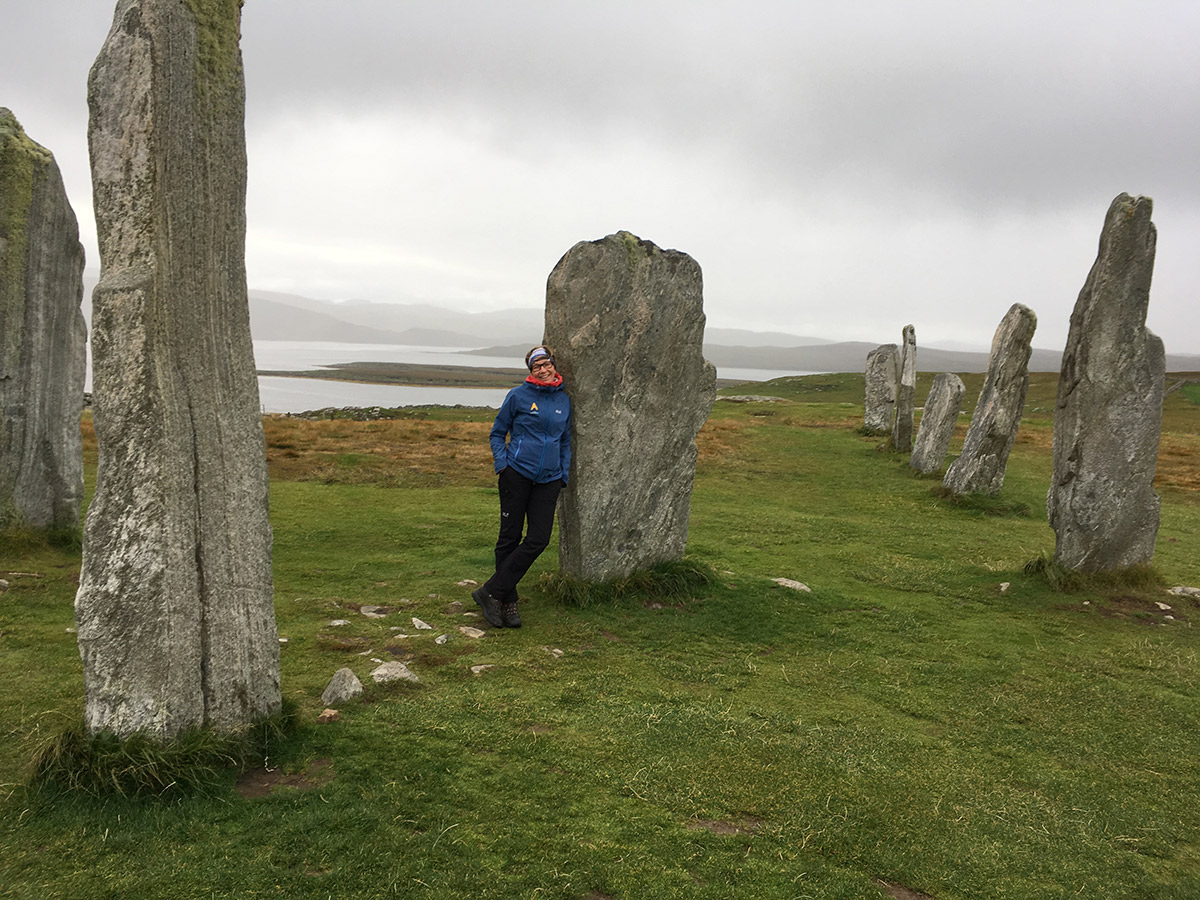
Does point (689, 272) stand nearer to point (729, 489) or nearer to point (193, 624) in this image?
point (193, 624)

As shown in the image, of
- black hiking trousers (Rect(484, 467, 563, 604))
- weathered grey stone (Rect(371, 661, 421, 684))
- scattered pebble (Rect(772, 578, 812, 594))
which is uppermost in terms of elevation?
black hiking trousers (Rect(484, 467, 563, 604))

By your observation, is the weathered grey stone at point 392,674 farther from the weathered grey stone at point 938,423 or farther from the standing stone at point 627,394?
the weathered grey stone at point 938,423

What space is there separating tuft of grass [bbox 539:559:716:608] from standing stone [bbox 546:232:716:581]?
0.14m

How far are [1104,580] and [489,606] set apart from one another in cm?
805

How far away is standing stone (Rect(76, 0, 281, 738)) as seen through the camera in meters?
4.68

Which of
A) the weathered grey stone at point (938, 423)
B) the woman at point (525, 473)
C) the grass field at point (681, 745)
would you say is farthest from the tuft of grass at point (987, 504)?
the woman at point (525, 473)

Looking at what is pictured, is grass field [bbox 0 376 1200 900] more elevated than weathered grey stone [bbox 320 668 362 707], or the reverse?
weathered grey stone [bbox 320 668 362 707]

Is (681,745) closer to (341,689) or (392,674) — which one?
(392,674)

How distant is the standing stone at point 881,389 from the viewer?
89.3 ft

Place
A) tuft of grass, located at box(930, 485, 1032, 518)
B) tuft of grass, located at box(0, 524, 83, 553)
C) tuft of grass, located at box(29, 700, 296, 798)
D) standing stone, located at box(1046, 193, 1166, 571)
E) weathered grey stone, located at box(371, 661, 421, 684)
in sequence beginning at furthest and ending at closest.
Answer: tuft of grass, located at box(930, 485, 1032, 518) < standing stone, located at box(1046, 193, 1166, 571) < tuft of grass, located at box(0, 524, 83, 553) < weathered grey stone, located at box(371, 661, 421, 684) < tuft of grass, located at box(29, 700, 296, 798)

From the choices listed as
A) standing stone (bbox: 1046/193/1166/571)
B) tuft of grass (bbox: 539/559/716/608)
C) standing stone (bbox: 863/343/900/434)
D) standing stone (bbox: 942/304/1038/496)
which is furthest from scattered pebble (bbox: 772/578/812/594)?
standing stone (bbox: 863/343/900/434)

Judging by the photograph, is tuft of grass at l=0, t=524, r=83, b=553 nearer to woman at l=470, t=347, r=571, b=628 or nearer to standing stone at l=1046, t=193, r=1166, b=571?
woman at l=470, t=347, r=571, b=628

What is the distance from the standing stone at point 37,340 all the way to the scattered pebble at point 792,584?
30.7 feet

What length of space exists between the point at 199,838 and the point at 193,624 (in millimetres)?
1260
